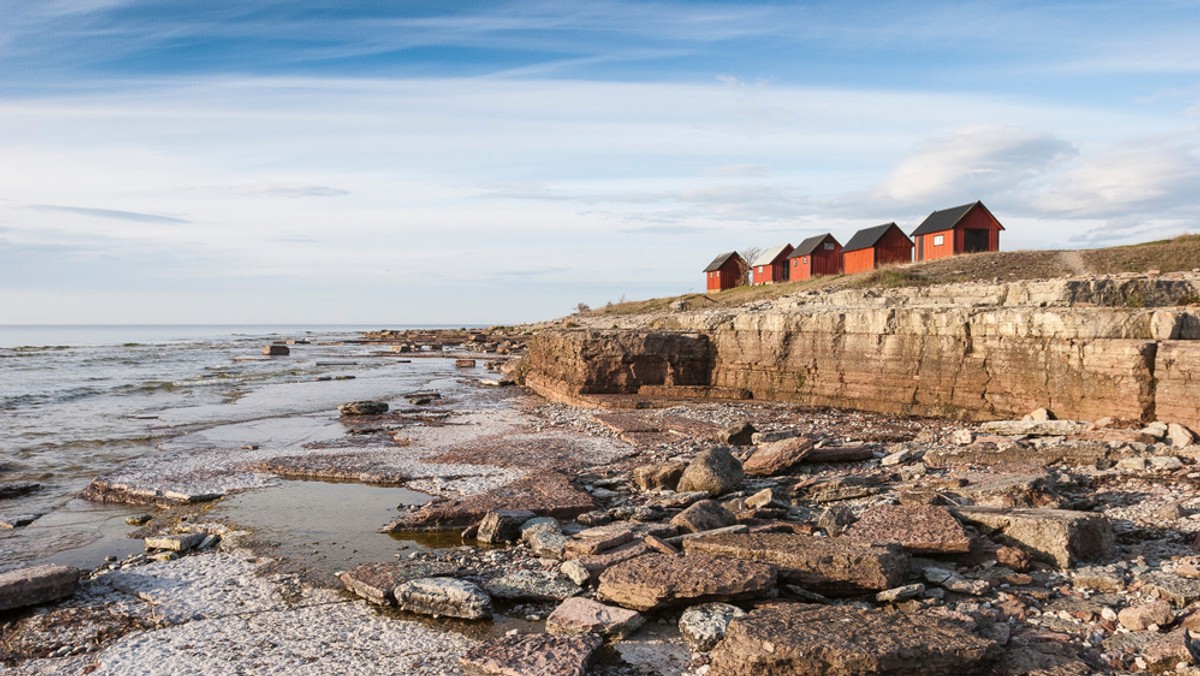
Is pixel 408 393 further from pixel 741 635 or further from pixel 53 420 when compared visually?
pixel 741 635

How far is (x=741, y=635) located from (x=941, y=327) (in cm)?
945

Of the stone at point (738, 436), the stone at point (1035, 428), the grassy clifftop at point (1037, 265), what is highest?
the grassy clifftop at point (1037, 265)

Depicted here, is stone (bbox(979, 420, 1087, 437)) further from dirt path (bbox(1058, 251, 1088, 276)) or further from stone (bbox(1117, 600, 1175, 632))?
dirt path (bbox(1058, 251, 1088, 276))

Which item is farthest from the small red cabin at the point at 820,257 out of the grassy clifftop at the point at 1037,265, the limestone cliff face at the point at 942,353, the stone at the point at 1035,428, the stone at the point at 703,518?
the stone at the point at 703,518

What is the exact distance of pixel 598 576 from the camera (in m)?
5.53

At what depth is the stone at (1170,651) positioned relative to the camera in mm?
4004

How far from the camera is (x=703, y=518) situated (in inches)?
251

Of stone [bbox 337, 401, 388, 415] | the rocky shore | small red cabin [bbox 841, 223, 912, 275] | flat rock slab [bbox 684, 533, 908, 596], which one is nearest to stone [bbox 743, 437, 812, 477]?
the rocky shore

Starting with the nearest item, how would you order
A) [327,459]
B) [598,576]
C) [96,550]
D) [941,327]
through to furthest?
[598,576], [96,550], [327,459], [941,327]

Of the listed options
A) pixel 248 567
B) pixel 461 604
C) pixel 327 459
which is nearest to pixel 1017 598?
pixel 461 604

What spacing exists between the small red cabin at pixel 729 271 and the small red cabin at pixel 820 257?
327 inches

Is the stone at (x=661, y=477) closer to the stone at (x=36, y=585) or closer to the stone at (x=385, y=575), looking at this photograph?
the stone at (x=385, y=575)

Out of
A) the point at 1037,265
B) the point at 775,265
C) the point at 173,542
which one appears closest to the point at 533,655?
the point at 173,542

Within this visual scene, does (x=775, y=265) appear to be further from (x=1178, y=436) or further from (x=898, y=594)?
(x=898, y=594)
